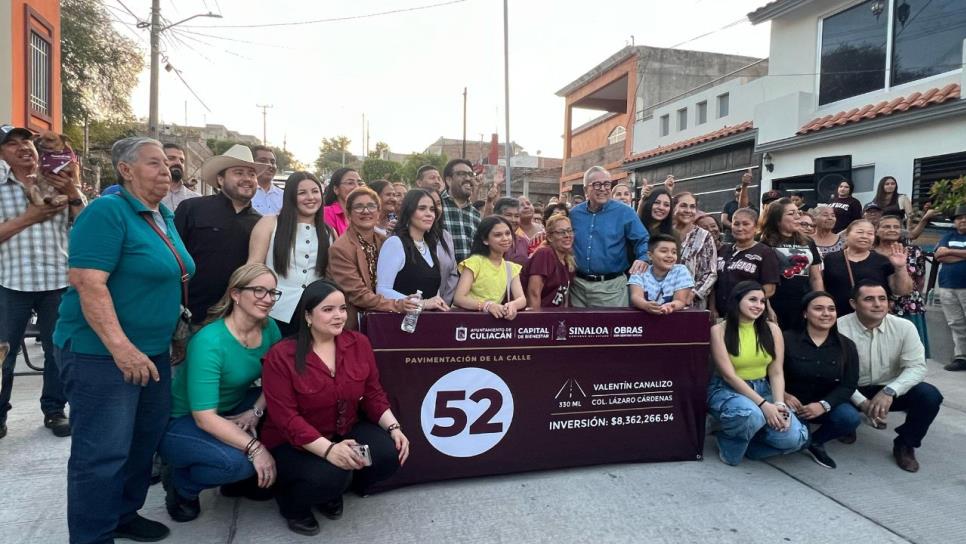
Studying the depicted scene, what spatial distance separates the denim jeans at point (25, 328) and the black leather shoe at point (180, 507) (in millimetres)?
1252

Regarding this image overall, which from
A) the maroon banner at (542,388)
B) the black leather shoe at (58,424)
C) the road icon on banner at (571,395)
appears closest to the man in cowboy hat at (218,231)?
the maroon banner at (542,388)

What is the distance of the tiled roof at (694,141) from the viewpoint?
38.0ft

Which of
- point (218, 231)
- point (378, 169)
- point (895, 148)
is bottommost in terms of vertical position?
point (218, 231)

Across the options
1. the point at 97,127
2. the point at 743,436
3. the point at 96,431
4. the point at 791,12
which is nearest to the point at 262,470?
the point at 96,431

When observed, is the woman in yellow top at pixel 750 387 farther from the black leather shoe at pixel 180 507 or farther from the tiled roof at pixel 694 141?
the tiled roof at pixel 694 141

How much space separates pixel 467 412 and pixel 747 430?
1737 mm

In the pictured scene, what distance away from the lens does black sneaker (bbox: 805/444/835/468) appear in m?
3.77

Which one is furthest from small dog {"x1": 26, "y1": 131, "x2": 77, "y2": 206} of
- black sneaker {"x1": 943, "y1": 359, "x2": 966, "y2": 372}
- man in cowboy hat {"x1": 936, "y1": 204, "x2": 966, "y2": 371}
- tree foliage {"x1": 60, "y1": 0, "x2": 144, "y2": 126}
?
tree foliage {"x1": 60, "y1": 0, "x2": 144, "y2": 126}

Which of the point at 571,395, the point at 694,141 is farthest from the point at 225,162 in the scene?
the point at 694,141

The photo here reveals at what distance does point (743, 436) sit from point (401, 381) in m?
2.15

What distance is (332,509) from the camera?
297 cm

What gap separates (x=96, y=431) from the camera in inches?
93.0

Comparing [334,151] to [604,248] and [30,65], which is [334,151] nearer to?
[30,65]

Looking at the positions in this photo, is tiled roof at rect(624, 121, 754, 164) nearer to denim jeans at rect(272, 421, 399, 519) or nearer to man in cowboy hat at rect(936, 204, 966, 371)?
man in cowboy hat at rect(936, 204, 966, 371)
